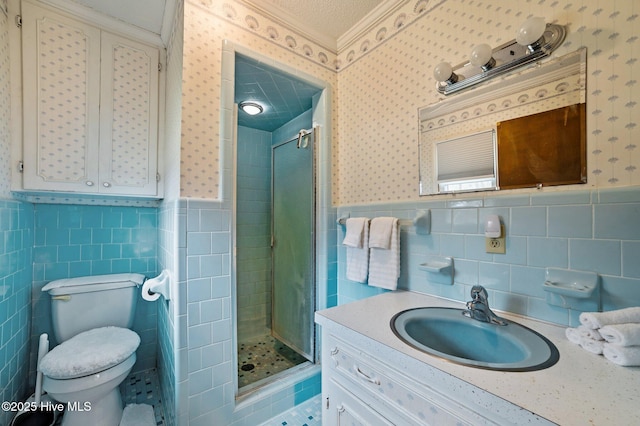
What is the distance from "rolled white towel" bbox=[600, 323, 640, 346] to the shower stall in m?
1.42

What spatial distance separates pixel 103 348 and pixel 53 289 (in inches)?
21.1

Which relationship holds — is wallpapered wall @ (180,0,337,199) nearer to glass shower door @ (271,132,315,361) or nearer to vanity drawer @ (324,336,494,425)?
glass shower door @ (271,132,315,361)

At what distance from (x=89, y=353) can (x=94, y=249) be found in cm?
75

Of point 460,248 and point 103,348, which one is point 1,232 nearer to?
point 103,348

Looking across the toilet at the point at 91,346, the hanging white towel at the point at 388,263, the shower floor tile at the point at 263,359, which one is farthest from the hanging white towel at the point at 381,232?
the toilet at the point at 91,346

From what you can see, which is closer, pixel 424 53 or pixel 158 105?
pixel 424 53

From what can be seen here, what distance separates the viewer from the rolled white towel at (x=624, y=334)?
24.0 inches

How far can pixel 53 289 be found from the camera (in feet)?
4.83

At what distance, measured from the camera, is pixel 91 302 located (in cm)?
157

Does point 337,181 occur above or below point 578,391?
above

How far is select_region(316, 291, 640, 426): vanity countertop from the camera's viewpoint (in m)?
0.48

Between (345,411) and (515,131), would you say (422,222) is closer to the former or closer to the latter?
(515,131)

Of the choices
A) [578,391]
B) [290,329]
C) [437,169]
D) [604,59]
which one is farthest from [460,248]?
[290,329]

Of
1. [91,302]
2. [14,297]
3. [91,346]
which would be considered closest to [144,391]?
[91,346]
